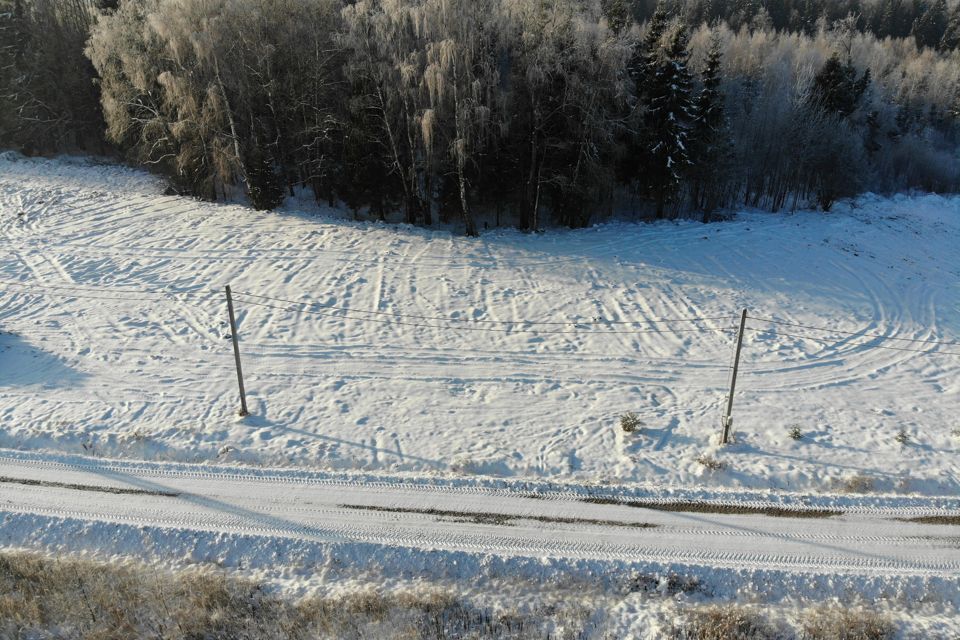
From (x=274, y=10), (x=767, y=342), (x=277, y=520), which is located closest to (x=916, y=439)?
(x=767, y=342)

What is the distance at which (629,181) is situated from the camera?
Result: 32.0 metres

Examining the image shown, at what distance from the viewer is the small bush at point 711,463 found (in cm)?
1264

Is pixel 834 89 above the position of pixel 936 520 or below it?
above

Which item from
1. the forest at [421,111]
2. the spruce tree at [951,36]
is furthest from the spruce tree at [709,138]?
the spruce tree at [951,36]

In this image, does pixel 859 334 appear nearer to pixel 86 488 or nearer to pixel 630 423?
pixel 630 423

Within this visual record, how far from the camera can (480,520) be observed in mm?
11273

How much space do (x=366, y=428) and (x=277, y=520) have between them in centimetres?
337

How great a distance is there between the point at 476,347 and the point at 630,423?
5.94m

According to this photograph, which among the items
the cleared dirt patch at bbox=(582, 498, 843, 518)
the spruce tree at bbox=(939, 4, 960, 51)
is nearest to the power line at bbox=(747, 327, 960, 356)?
the cleared dirt patch at bbox=(582, 498, 843, 518)

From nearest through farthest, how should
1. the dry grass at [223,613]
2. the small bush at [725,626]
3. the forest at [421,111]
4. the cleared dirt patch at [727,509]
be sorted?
the small bush at [725,626]
the dry grass at [223,613]
the cleared dirt patch at [727,509]
the forest at [421,111]

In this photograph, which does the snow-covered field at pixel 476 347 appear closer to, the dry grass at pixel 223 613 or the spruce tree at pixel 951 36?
the dry grass at pixel 223 613

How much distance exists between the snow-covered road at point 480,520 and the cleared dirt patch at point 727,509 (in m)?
0.05

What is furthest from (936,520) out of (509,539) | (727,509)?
(509,539)

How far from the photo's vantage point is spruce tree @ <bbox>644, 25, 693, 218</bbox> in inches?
1143
